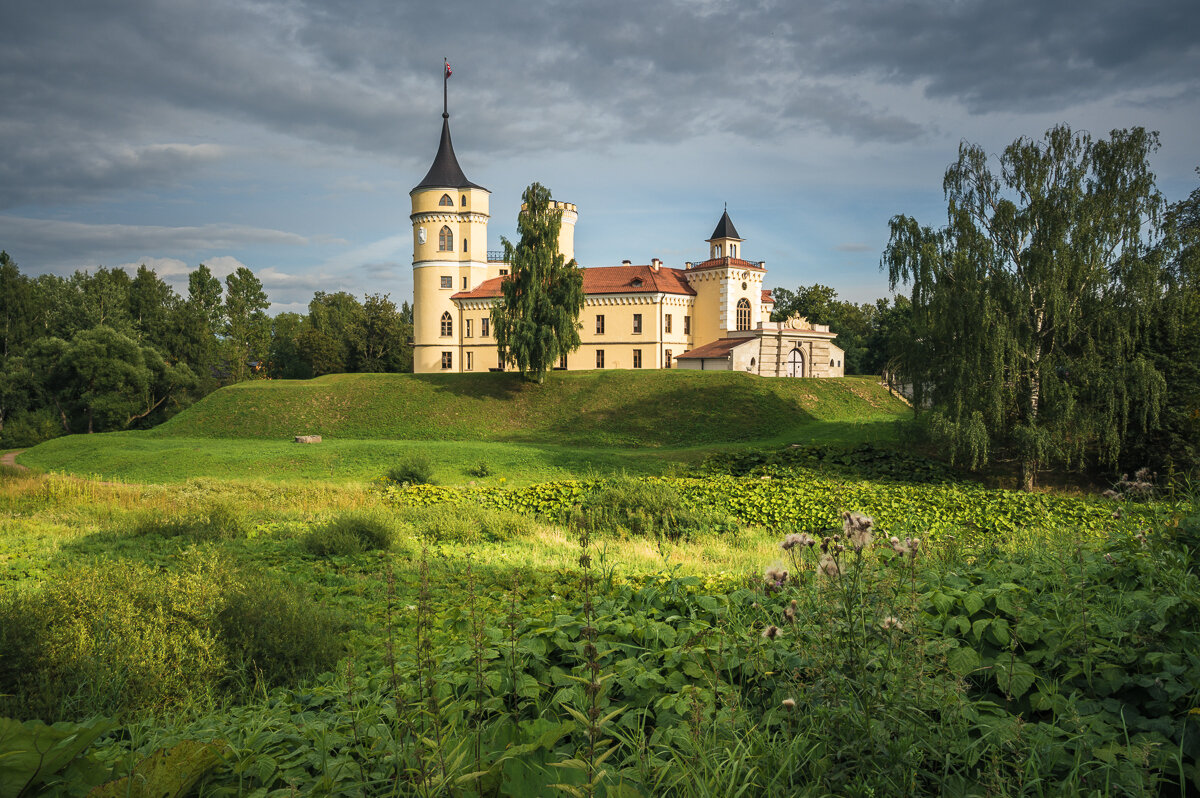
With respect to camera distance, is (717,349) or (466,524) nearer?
(466,524)

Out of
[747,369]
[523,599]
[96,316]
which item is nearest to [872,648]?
[523,599]

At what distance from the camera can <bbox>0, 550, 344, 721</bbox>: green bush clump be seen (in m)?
4.26

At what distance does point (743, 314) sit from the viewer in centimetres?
5159

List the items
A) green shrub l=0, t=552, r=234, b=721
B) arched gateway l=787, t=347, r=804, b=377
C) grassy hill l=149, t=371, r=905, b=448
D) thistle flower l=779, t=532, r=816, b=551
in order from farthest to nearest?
1. arched gateway l=787, t=347, r=804, b=377
2. grassy hill l=149, t=371, r=905, b=448
3. green shrub l=0, t=552, r=234, b=721
4. thistle flower l=779, t=532, r=816, b=551

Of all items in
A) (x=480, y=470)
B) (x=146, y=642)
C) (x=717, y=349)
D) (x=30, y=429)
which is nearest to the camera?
(x=146, y=642)

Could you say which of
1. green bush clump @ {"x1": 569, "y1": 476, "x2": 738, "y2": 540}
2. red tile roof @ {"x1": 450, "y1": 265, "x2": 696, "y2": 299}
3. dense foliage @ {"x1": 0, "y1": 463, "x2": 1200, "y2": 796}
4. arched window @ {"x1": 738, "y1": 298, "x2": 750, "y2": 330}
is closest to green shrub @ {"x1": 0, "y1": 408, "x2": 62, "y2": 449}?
red tile roof @ {"x1": 450, "y1": 265, "x2": 696, "y2": 299}

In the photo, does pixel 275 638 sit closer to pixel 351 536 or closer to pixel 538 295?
pixel 351 536

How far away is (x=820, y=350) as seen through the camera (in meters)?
46.0

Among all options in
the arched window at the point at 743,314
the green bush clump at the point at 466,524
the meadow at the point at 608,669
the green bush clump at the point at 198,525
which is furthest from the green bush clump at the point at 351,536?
the arched window at the point at 743,314

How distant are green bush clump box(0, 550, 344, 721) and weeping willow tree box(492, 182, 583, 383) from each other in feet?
105

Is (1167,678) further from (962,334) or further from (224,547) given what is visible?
(962,334)

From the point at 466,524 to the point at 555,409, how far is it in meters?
26.2

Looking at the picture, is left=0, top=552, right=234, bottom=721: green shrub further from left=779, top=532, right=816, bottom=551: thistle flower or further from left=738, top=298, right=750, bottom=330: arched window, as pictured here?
left=738, top=298, right=750, bottom=330: arched window

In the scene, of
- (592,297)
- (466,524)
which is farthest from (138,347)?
(466,524)
